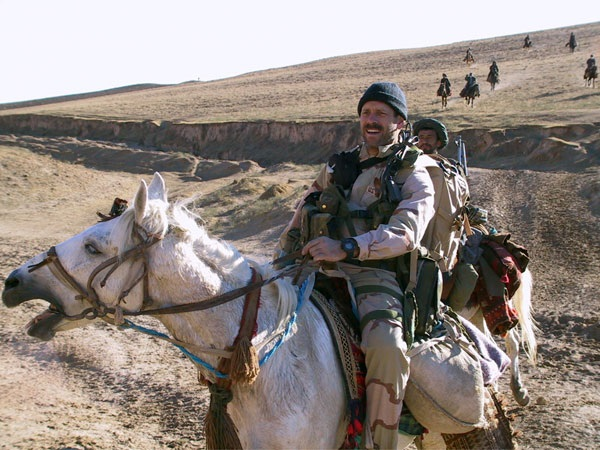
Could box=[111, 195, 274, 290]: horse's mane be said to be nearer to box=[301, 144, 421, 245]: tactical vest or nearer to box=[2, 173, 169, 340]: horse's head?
box=[2, 173, 169, 340]: horse's head

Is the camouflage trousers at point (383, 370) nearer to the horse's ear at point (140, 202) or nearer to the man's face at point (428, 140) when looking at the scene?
the horse's ear at point (140, 202)

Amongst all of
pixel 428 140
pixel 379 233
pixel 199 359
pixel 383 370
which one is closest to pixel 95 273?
pixel 199 359

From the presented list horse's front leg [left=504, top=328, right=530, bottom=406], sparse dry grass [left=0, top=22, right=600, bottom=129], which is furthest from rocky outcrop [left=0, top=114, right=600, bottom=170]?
horse's front leg [left=504, top=328, right=530, bottom=406]

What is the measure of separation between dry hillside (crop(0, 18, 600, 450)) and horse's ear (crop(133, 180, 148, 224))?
1.95 ft

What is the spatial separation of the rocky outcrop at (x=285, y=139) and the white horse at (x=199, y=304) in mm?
14861

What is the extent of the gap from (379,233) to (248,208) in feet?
45.5

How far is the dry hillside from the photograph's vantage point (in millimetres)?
5855

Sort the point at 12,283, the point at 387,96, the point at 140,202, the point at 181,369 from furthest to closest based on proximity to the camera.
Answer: the point at 181,369 < the point at 387,96 < the point at 12,283 < the point at 140,202

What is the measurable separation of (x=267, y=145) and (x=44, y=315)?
27983 millimetres

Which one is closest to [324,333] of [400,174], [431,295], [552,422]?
[431,295]

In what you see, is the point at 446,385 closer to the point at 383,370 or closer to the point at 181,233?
the point at 383,370

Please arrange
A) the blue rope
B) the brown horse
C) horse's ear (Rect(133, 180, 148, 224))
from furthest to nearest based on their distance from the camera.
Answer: the brown horse, the blue rope, horse's ear (Rect(133, 180, 148, 224))

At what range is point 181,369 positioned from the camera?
7.03m

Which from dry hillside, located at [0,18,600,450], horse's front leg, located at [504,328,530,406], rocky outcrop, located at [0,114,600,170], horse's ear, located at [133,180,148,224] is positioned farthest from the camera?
rocky outcrop, located at [0,114,600,170]
